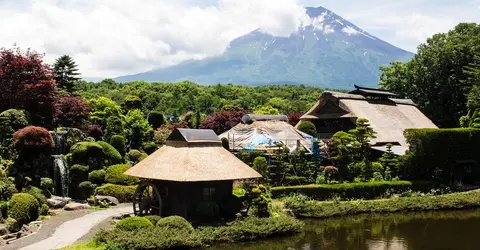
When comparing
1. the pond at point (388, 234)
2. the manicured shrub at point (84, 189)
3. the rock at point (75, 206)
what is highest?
the manicured shrub at point (84, 189)

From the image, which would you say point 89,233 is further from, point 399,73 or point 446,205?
point 399,73

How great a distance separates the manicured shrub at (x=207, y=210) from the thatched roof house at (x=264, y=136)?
13574 millimetres

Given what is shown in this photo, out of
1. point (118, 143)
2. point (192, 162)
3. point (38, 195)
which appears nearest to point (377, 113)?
point (118, 143)

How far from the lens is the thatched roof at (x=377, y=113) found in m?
42.5

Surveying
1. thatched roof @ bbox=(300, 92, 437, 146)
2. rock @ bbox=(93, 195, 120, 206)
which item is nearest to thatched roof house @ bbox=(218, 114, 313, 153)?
thatched roof @ bbox=(300, 92, 437, 146)

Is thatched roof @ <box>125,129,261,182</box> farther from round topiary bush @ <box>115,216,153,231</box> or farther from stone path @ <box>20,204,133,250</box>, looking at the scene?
stone path @ <box>20,204,133,250</box>

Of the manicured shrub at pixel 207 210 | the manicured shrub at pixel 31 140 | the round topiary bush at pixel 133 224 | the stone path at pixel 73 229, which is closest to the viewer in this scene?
the stone path at pixel 73 229

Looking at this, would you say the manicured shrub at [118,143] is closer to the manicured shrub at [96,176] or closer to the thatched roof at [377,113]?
the manicured shrub at [96,176]

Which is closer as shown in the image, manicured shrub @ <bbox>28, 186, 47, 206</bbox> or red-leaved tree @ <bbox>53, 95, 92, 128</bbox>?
manicured shrub @ <bbox>28, 186, 47, 206</bbox>

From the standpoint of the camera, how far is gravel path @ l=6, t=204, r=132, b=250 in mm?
18703

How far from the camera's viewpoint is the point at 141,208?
23922 millimetres

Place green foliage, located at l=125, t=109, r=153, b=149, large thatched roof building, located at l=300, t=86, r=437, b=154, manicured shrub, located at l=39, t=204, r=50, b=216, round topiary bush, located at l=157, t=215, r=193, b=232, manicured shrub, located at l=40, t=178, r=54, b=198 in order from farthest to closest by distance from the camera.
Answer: green foliage, located at l=125, t=109, r=153, b=149 → large thatched roof building, located at l=300, t=86, r=437, b=154 → manicured shrub, located at l=40, t=178, r=54, b=198 → manicured shrub, located at l=39, t=204, r=50, b=216 → round topiary bush, located at l=157, t=215, r=193, b=232

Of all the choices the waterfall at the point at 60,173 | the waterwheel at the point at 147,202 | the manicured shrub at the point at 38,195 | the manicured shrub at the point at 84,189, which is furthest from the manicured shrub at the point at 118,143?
the waterwheel at the point at 147,202

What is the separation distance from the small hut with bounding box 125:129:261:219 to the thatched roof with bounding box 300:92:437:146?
65.4 ft
